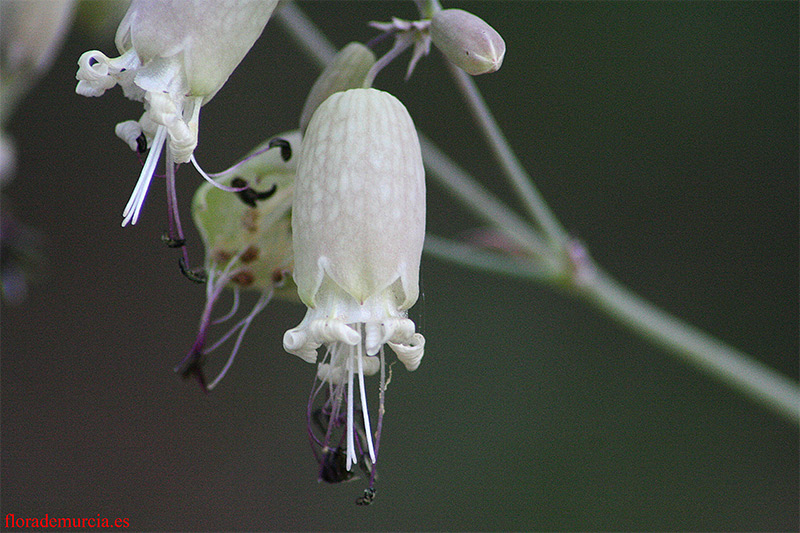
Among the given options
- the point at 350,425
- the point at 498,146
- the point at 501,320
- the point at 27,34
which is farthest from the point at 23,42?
the point at 501,320

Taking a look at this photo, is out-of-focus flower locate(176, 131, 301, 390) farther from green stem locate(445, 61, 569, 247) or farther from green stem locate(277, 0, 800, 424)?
green stem locate(277, 0, 800, 424)

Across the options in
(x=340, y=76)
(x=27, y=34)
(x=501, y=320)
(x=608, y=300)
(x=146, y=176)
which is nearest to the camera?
(x=146, y=176)

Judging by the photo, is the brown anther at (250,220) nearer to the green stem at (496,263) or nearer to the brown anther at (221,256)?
the brown anther at (221,256)

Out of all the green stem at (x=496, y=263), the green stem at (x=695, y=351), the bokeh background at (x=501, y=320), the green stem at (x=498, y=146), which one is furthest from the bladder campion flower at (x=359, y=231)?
the bokeh background at (x=501, y=320)

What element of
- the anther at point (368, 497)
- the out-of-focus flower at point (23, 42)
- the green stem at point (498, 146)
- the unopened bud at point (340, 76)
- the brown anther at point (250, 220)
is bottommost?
the anther at point (368, 497)

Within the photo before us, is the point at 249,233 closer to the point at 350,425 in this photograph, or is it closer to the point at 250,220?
the point at 250,220
